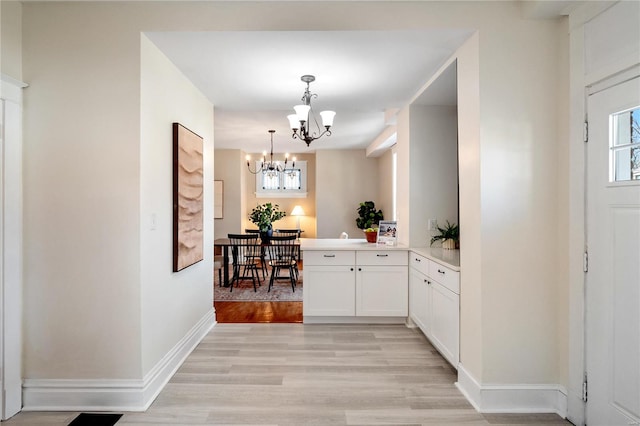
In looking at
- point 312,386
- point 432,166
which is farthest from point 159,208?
point 432,166

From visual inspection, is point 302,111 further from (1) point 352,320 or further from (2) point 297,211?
(2) point 297,211

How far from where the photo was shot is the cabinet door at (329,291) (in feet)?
12.8

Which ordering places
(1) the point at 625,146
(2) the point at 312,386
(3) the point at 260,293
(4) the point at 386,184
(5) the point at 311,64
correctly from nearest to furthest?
(1) the point at 625,146 → (2) the point at 312,386 → (5) the point at 311,64 → (3) the point at 260,293 → (4) the point at 386,184

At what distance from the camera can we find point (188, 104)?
3.14 m

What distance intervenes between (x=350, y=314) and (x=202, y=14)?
10.1ft

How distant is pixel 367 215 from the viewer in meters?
Answer: 7.66

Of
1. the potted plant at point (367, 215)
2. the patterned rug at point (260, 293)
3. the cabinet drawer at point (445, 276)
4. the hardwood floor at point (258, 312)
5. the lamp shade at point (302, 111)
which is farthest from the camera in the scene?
the potted plant at point (367, 215)

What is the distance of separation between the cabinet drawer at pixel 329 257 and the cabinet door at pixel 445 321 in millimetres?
988

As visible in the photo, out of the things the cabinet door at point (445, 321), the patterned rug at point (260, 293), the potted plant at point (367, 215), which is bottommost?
the patterned rug at point (260, 293)

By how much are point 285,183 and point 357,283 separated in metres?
5.31

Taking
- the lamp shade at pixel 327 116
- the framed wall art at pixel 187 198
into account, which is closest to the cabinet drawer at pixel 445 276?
the lamp shade at pixel 327 116

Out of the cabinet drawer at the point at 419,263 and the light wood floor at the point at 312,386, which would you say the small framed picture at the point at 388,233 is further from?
the light wood floor at the point at 312,386

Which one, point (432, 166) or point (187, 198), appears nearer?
point (187, 198)

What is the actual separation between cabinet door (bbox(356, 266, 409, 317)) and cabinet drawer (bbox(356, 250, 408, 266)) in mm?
48
